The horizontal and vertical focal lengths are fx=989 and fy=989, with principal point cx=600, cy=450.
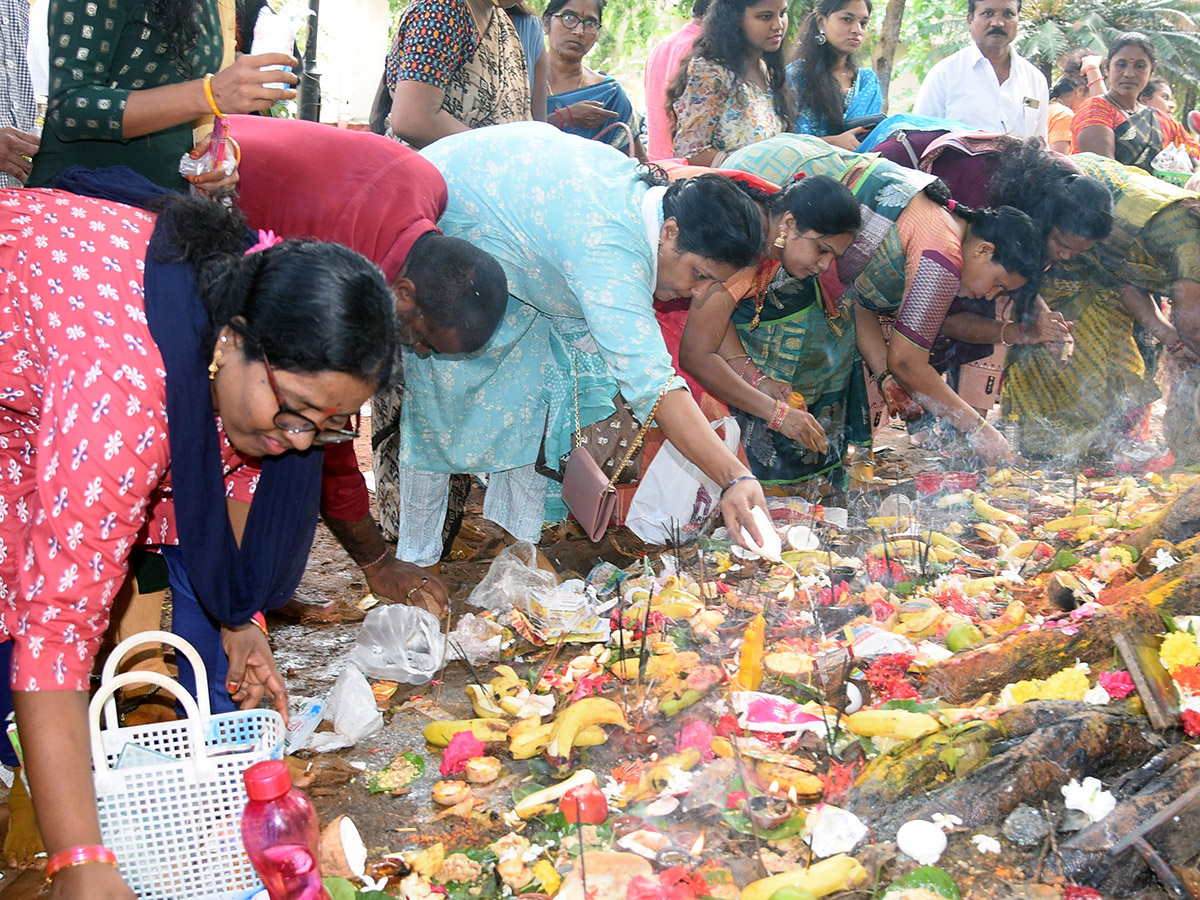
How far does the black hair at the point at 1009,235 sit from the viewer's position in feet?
13.8

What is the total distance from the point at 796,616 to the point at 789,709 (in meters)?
0.67

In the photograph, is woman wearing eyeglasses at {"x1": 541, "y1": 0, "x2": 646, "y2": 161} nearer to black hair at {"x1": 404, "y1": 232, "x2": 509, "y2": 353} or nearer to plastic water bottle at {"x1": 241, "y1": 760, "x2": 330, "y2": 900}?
black hair at {"x1": 404, "y1": 232, "x2": 509, "y2": 353}

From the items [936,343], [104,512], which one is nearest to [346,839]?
[104,512]

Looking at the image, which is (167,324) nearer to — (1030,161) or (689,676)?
(689,676)

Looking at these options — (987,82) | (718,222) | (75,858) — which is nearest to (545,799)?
(75,858)

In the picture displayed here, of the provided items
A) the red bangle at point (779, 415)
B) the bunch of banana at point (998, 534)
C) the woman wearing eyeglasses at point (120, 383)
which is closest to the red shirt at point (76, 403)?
the woman wearing eyeglasses at point (120, 383)

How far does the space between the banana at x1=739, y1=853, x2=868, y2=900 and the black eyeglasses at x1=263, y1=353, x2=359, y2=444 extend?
122cm

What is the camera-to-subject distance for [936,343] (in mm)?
5105

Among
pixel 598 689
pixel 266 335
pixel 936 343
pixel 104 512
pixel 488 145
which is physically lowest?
pixel 598 689

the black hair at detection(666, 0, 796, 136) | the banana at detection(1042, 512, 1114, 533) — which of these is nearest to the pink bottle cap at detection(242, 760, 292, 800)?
the banana at detection(1042, 512, 1114, 533)

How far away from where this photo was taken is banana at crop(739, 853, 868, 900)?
195 cm

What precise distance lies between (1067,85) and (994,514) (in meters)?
5.86

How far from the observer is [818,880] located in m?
1.96

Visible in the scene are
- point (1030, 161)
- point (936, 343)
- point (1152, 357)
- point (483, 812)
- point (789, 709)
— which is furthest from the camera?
point (1152, 357)
